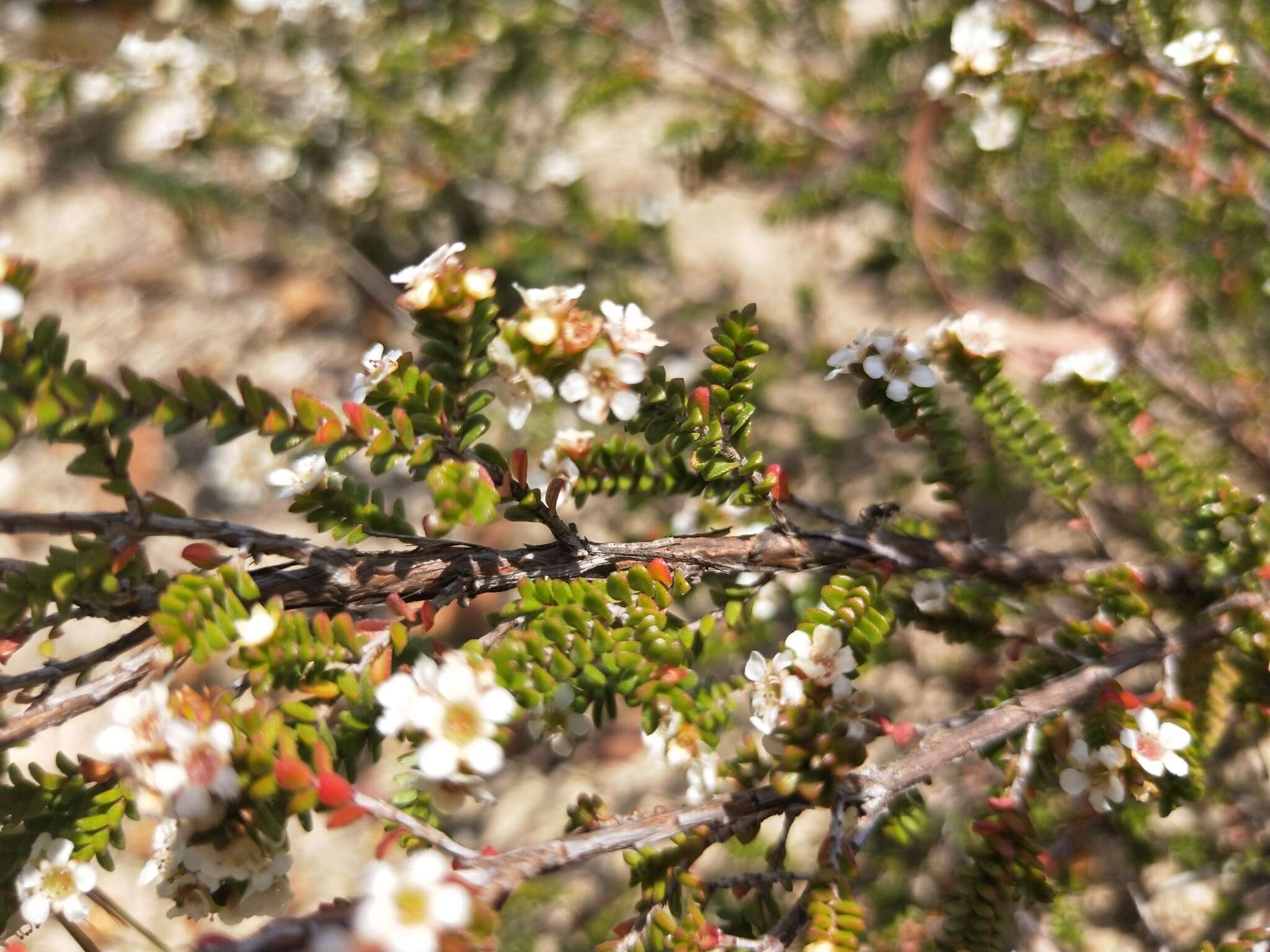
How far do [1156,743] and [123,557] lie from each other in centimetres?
151

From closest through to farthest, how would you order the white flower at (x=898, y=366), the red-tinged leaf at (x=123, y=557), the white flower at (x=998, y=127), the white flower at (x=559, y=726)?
the red-tinged leaf at (x=123, y=557)
the white flower at (x=898, y=366)
the white flower at (x=559, y=726)
the white flower at (x=998, y=127)

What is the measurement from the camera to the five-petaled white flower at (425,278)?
3.76 feet

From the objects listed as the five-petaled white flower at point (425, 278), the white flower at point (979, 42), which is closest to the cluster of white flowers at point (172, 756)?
the five-petaled white flower at point (425, 278)

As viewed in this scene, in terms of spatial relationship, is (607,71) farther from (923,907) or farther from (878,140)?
(923,907)

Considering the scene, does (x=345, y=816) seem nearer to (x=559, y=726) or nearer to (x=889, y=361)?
(x=559, y=726)

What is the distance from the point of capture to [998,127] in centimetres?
281

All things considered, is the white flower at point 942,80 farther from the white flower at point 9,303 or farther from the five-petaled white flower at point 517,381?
the white flower at point 9,303

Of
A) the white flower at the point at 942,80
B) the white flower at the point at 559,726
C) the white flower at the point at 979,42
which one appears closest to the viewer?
the white flower at the point at 559,726

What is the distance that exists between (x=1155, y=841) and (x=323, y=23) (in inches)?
181

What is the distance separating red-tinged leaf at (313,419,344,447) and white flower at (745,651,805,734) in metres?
0.70

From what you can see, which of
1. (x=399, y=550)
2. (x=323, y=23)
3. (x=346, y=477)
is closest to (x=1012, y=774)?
(x=399, y=550)

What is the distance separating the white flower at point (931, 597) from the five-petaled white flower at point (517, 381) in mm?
870

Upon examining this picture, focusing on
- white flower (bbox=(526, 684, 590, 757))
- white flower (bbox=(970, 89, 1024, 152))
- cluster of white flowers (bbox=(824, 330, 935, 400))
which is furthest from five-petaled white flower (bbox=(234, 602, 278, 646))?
white flower (bbox=(970, 89, 1024, 152))

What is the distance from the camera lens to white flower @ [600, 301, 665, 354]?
1.24m
